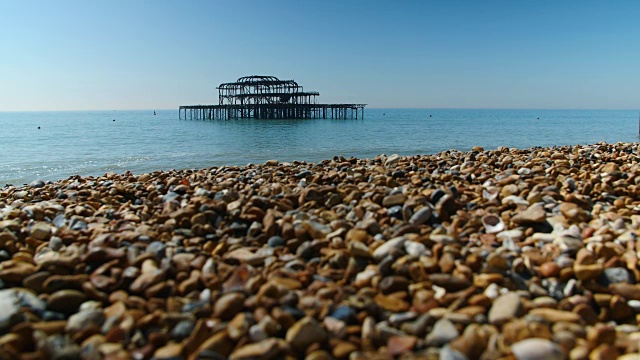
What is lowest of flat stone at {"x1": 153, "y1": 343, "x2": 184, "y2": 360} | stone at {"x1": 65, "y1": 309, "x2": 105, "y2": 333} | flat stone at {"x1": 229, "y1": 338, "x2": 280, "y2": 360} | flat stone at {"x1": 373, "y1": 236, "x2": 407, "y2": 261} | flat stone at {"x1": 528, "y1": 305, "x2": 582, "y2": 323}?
flat stone at {"x1": 153, "y1": 343, "x2": 184, "y2": 360}

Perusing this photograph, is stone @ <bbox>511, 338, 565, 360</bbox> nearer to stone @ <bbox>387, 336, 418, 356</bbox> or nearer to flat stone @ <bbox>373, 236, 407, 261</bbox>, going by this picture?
stone @ <bbox>387, 336, 418, 356</bbox>

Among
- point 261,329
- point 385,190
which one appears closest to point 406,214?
point 385,190

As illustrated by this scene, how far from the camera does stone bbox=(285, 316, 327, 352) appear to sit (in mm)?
2355

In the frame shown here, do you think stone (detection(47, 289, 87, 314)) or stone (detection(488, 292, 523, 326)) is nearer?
stone (detection(488, 292, 523, 326))

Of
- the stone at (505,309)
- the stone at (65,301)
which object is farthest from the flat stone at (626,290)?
the stone at (65,301)

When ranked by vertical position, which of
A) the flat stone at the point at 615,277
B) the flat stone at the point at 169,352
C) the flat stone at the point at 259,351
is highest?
the flat stone at the point at 615,277

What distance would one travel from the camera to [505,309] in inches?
102

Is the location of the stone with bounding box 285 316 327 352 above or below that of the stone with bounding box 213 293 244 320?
below

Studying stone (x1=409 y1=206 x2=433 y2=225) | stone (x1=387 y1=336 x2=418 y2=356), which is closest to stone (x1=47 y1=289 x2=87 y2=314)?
stone (x1=387 y1=336 x2=418 y2=356)

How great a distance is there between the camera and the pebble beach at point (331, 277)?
235 cm

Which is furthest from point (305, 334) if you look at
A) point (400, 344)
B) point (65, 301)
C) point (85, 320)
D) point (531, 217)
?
point (531, 217)

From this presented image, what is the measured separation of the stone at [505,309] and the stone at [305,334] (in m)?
1.01

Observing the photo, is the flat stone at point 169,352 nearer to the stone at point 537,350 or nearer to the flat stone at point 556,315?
the stone at point 537,350

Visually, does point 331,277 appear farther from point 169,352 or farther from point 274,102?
point 274,102
